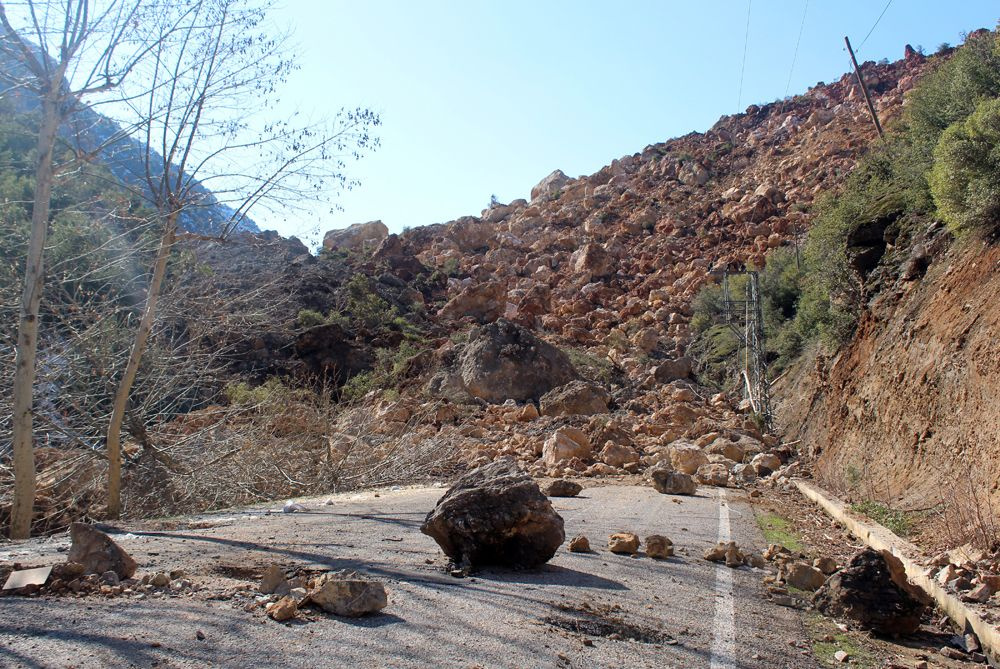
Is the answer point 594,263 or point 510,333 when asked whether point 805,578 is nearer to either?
point 510,333

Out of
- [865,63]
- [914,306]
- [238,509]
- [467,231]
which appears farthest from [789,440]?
[865,63]

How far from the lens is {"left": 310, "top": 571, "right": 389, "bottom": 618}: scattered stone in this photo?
156 inches

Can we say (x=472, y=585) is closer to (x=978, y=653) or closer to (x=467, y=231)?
(x=978, y=653)

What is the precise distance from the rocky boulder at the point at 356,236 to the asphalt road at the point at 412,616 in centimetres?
4648

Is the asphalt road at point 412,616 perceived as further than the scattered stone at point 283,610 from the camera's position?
No

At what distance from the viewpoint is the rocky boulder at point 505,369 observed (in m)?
26.1

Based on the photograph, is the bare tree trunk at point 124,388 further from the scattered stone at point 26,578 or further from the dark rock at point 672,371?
the dark rock at point 672,371

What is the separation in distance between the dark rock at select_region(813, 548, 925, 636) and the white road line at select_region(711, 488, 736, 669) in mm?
684

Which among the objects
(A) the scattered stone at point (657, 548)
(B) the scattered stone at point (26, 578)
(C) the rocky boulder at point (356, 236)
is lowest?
(A) the scattered stone at point (657, 548)

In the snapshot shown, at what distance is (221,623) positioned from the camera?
12.0 feet

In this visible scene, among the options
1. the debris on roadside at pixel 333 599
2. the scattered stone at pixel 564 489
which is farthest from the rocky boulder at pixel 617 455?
the debris on roadside at pixel 333 599

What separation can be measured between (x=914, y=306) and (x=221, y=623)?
1219 centimetres

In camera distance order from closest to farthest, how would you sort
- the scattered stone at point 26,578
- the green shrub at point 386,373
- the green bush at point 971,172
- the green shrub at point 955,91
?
the scattered stone at point 26,578 → the green bush at point 971,172 → the green shrub at point 955,91 → the green shrub at point 386,373

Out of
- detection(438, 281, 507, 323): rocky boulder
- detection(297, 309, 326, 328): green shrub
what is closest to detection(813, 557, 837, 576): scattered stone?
detection(297, 309, 326, 328): green shrub
